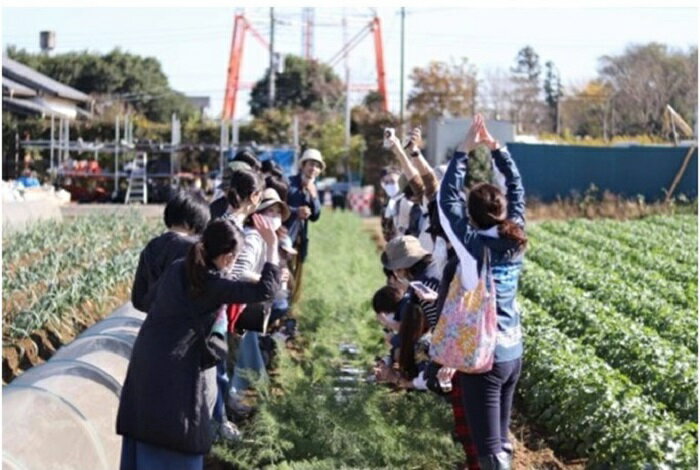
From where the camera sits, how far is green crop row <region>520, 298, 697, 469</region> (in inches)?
227

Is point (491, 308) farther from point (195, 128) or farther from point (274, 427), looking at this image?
point (195, 128)

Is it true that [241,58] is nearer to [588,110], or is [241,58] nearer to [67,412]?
[588,110]

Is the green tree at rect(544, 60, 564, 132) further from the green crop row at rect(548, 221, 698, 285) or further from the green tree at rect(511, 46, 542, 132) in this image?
the green crop row at rect(548, 221, 698, 285)

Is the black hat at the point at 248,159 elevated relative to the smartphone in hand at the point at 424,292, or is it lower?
elevated

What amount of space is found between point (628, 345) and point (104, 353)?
3.56 meters

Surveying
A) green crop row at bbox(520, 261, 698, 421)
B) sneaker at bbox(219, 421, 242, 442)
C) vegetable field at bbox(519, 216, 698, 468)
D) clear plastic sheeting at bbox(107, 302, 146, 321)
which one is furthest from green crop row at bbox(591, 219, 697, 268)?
sneaker at bbox(219, 421, 242, 442)

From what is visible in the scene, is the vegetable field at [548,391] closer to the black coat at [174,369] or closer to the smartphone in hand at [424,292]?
the smartphone in hand at [424,292]

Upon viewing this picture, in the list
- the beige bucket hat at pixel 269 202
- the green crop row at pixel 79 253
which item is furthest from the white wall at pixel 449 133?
the beige bucket hat at pixel 269 202

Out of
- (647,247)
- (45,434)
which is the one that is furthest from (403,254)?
(647,247)

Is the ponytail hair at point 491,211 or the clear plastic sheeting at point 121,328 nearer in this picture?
the ponytail hair at point 491,211

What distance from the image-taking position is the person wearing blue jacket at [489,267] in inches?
216

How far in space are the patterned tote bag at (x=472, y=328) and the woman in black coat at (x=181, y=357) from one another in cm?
92

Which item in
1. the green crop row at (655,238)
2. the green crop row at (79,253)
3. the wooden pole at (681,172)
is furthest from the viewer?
the wooden pole at (681,172)

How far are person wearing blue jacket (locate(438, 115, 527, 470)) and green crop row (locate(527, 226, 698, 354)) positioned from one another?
3.33 meters
